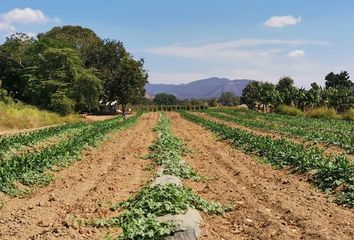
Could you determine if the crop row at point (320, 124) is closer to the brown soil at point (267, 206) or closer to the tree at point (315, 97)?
the brown soil at point (267, 206)

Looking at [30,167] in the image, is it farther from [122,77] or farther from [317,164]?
[122,77]

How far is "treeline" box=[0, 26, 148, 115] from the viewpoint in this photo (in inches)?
1698

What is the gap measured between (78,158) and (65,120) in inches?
969

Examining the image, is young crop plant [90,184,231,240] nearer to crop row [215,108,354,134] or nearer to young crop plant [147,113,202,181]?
young crop plant [147,113,202,181]

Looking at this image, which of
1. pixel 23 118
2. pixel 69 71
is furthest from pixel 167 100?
pixel 23 118

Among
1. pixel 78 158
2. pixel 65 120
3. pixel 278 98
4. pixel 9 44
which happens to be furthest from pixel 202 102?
pixel 78 158

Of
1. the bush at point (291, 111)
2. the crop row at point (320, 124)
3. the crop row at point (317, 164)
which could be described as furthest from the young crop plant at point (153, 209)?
the bush at point (291, 111)

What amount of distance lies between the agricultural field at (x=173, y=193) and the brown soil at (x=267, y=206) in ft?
0.06

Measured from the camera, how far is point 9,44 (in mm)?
62250

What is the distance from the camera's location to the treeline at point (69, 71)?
→ 43.1 metres

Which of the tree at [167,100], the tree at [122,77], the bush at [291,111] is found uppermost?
the tree at [122,77]

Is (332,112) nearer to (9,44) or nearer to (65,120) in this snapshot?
(65,120)

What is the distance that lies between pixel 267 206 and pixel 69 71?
124ft

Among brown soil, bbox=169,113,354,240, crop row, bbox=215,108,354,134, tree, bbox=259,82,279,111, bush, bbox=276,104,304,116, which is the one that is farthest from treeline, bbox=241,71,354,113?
brown soil, bbox=169,113,354,240
